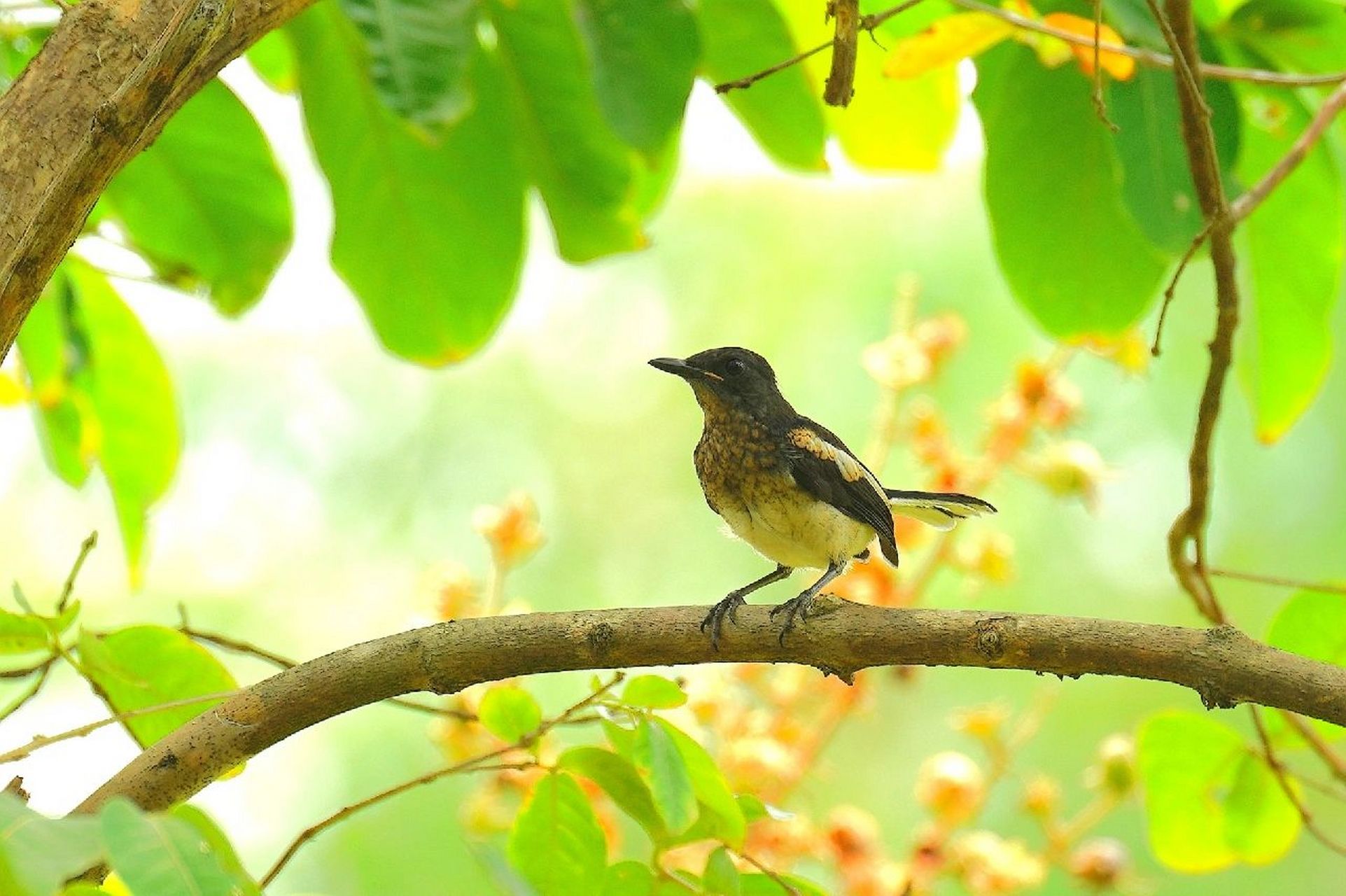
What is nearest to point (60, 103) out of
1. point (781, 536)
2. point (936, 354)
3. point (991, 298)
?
point (781, 536)

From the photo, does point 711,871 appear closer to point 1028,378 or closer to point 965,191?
point 1028,378

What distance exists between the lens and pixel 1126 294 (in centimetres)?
280

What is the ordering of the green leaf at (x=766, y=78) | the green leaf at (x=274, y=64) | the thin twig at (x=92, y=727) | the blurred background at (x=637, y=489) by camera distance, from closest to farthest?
the thin twig at (x=92, y=727) → the green leaf at (x=766, y=78) → the green leaf at (x=274, y=64) → the blurred background at (x=637, y=489)

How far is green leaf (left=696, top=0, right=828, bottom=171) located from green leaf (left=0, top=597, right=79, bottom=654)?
1.45 meters

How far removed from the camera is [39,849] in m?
1.05

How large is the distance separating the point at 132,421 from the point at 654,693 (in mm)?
1512

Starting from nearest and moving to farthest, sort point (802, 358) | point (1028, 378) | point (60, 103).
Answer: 1. point (60, 103)
2. point (1028, 378)
3. point (802, 358)

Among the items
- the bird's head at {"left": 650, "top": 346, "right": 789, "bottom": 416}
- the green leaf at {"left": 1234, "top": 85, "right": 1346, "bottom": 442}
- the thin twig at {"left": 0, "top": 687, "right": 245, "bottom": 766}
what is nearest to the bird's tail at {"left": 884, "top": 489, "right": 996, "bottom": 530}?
the bird's head at {"left": 650, "top": 346, "right": 789, "bottom": 416}

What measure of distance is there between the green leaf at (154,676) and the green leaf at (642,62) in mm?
1019

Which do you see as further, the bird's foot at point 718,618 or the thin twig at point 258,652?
the thin twig at point 258,652

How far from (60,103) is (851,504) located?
1.74 metres

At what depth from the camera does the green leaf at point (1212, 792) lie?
7.31 feet

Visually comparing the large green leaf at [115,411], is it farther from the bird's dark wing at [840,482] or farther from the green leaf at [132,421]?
the bird's dark wing at [840,482]

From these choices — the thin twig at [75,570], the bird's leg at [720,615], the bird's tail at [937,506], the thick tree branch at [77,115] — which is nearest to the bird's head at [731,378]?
the bird's tail at [937,506]
